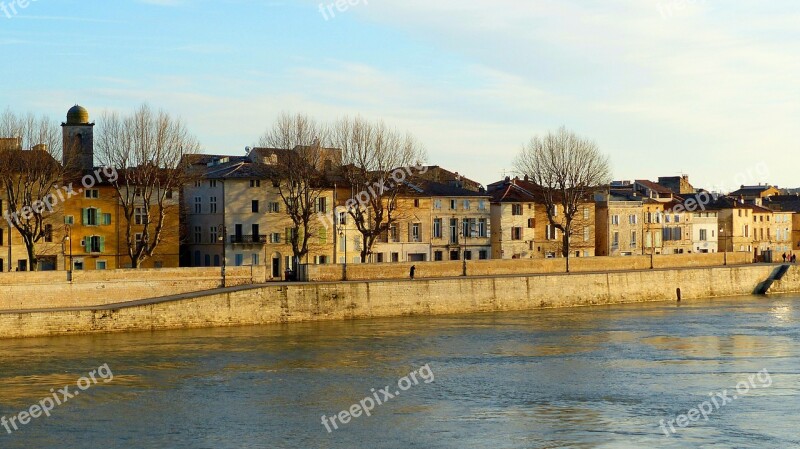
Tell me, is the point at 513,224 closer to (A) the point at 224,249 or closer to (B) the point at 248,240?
(B) the point at 248,240

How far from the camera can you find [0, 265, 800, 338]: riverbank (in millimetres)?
45062

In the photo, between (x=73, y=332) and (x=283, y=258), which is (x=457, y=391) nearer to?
(x=73, y=332)

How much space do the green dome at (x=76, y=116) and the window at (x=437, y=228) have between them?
2202 centimetres

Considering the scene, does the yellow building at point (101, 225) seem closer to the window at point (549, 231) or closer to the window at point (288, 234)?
the window at point (288, 234)

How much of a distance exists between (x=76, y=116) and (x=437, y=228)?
22.9 meters

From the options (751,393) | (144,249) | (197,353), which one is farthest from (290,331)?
(751,393)

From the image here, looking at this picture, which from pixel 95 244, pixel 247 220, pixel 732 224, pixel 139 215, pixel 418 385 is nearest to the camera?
pixel 418 385

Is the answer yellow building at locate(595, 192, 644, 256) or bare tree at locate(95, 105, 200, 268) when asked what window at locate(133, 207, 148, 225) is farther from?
yellow building at locate(595, 192, 644, 256)

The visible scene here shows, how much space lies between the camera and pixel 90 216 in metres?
58.8

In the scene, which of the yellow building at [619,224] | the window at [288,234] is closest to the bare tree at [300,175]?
the window at [288,234]

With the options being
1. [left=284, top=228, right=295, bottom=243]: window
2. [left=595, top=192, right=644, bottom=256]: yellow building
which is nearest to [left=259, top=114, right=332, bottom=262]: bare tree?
[left=284, top=228, right=295, bottom=243]: window

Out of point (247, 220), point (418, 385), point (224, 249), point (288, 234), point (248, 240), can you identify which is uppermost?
point (247, 220)

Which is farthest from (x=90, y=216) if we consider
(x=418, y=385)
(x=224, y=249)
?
(x=418, y=385)

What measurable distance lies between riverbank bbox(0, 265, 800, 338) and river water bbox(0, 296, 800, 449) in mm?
1168
